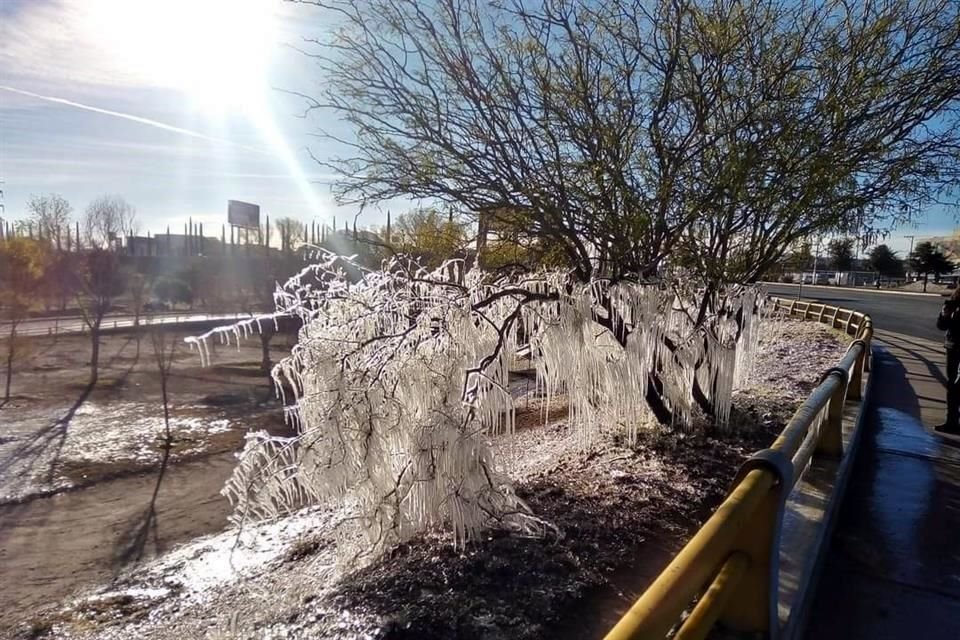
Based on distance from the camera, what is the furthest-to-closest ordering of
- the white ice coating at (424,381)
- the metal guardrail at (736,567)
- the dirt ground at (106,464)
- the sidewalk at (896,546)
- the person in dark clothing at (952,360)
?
1. the dirt ground at (106,464)
2. the person in dark clothing at (952,360)
3. the white ice coating at (424,381)
4. the sidewalk at (896,546)
5. the metal guardrail at (736,567)

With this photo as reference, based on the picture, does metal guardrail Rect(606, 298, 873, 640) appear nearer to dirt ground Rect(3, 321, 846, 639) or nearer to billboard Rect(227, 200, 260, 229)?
dirt ground Rect(3, 321, 846, 639)

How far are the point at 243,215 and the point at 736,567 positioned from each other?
75237 mm

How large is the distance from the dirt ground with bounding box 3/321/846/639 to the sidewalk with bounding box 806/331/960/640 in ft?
3.30

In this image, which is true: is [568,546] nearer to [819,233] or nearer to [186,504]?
[819,233]

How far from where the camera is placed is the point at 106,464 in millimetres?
15484

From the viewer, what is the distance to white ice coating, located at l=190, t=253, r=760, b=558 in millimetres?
4457

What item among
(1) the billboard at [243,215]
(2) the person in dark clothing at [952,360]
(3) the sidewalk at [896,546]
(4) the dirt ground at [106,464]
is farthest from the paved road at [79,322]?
(3) the sidewalk at [896,546]

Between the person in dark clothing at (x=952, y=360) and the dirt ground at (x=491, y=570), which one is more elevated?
the person in dark clothing at (x=952, y=360)

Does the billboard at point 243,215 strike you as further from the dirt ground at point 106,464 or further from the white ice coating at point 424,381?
the white ice coating at point 424,381

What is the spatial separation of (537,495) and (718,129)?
13.2ft

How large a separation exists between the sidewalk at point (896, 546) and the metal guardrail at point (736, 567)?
78 cm

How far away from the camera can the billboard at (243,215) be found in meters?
70.5

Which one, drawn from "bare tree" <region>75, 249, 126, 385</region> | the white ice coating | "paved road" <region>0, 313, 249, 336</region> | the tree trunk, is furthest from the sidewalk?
"paved road" <region>0, 313, 249, 336</region>

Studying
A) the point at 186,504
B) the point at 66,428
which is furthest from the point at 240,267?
the point at 186,504
